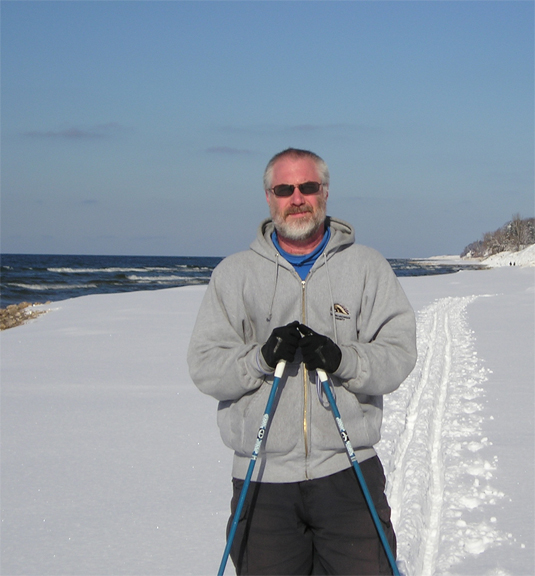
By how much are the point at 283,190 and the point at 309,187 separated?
0.10m

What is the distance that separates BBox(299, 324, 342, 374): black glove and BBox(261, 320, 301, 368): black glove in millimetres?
38

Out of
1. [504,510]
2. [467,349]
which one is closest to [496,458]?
[504,510]

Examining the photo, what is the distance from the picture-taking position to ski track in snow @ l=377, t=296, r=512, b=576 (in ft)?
11.7

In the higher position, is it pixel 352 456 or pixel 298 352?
pixel 298 352

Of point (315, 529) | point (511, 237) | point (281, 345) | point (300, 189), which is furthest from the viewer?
point (511, 237)

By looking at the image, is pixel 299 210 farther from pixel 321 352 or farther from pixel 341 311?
pixel 321 352

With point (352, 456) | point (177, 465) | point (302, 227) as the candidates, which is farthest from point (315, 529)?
point (177, 465)

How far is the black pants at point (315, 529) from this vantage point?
7.43 ft

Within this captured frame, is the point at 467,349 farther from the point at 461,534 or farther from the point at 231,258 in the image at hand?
the point at 231,258

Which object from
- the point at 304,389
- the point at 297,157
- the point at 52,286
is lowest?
the point at 52,286

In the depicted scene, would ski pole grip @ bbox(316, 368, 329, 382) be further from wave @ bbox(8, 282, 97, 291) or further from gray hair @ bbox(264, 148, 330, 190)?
wave @ bbox(8, 282, 97, 291)

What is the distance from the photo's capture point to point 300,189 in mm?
2410

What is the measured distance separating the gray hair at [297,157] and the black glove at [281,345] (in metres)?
0.63

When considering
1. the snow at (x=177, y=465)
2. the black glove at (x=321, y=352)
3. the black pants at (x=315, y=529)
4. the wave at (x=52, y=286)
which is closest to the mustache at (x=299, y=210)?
the black glove at (x=321, y=352)
